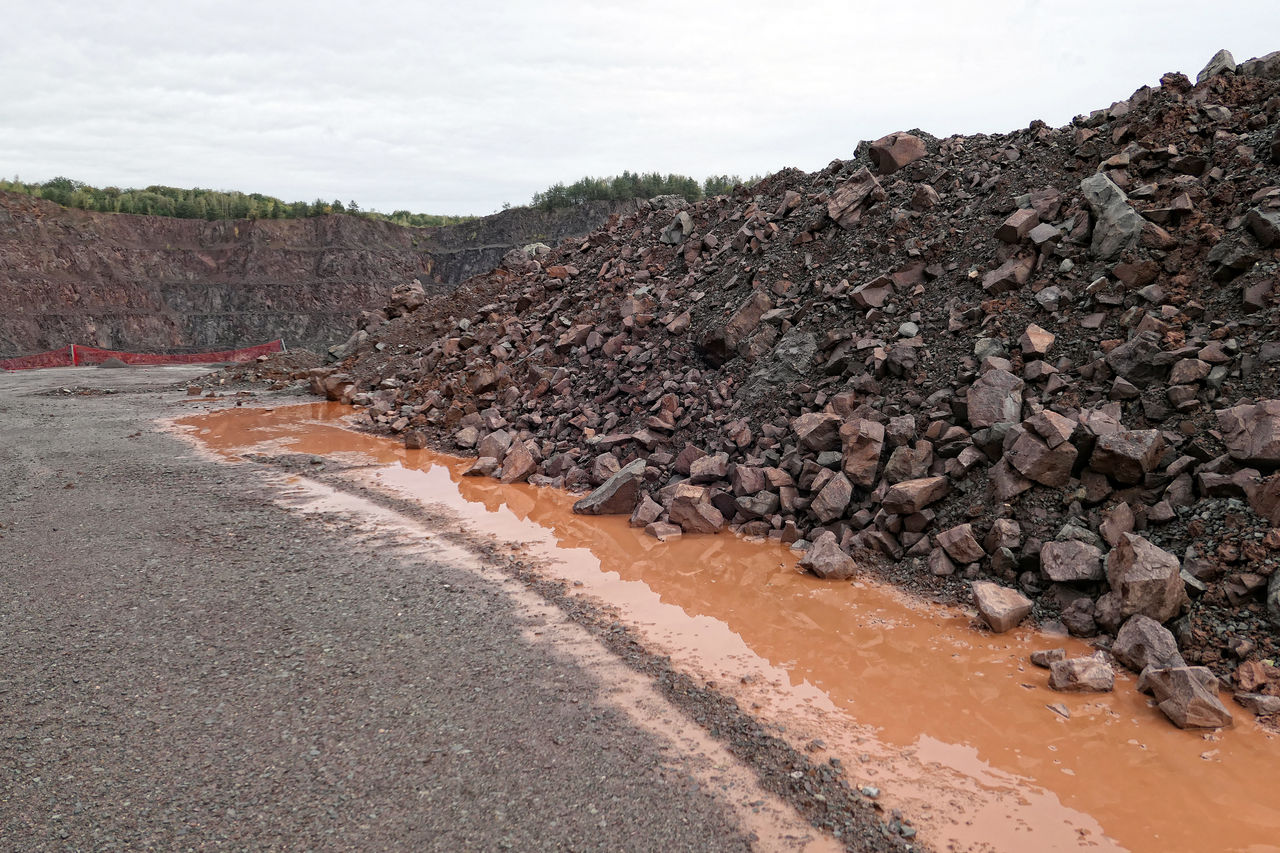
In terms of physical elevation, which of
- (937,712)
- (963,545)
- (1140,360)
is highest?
(1140,360)

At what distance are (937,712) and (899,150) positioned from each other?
32.0ft

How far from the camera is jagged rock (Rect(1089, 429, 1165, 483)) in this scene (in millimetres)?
5734

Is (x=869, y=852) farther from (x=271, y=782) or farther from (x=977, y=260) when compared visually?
(x=977, y=260)

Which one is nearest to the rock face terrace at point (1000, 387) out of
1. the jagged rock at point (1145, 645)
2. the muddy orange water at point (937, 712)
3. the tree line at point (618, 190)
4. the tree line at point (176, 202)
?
the jagged rock at point (1145, 645)

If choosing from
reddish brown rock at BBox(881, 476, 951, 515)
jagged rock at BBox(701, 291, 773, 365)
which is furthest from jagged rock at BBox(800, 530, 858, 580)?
jagged rock at BBox(701, 291, 773, 365)

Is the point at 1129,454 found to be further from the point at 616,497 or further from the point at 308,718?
the point at 308,718

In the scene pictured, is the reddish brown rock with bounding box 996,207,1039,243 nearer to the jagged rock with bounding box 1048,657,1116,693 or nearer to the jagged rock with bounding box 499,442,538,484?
the jagged rock with bounding box 1048,657,1116,693

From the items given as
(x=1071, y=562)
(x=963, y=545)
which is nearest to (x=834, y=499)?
(x=963, y=545)

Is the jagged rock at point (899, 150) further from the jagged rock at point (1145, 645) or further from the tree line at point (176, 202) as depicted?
the tree line at point (176, 202)

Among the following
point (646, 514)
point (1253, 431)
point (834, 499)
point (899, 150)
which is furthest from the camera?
point (899, 150)

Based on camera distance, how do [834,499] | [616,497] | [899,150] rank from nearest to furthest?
[834,499]
[616,497]
[899,150]

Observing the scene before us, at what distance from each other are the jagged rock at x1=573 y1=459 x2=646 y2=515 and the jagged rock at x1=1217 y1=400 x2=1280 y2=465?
18.9ft

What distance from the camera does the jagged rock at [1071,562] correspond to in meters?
5.38

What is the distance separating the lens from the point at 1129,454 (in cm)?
573
